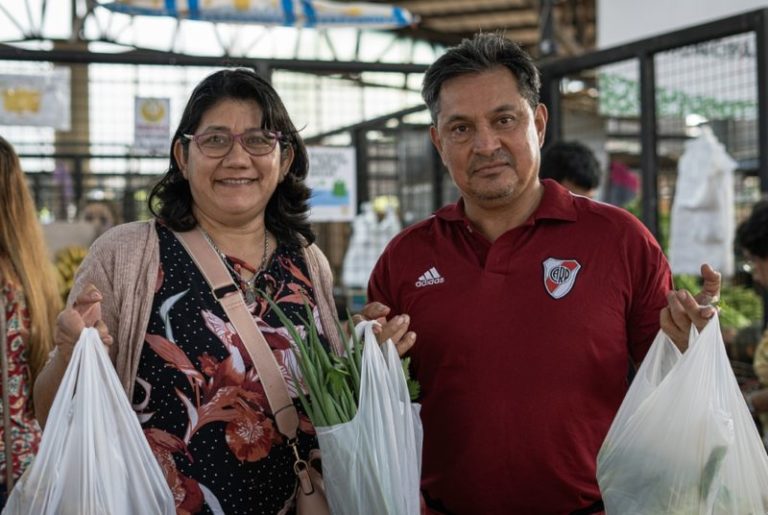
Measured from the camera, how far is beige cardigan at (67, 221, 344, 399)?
6.98ft

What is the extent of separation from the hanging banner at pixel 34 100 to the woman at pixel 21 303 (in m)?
2.21

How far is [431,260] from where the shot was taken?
2.33m

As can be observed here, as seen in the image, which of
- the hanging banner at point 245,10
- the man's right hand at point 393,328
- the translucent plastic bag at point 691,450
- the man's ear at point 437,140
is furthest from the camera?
the hanging banner at point 245,10

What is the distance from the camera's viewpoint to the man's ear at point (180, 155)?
2.33 m

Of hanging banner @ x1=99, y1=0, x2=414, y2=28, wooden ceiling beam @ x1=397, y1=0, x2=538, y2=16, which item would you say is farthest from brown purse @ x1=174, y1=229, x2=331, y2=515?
wooden ceiling beam @ x1=397, y1=0, x2=538, y2=16

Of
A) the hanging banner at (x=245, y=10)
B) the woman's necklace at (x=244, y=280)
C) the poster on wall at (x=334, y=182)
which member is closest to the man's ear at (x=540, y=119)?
the woman's necklace at (x=244, y=280)

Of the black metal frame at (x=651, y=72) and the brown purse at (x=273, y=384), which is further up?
the black metal frame at (x=651, y=72)

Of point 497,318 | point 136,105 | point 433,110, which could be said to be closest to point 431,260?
point 497,318

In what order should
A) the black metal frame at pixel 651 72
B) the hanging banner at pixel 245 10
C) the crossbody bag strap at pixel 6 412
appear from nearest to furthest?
the crossbody bag strap at pixel 6 412 → the black metal frame at pixel 651 72 → the hanging banner at pixel 245 10

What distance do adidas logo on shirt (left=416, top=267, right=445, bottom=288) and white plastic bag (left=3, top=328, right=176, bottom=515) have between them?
790mm

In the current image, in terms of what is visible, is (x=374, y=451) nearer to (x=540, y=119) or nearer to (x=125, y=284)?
(x=125, y=284)

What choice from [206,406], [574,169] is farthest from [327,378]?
[574,169]

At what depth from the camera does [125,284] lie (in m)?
2.15

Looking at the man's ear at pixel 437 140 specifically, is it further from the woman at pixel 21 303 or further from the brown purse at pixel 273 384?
the woman at pixel 21 303
